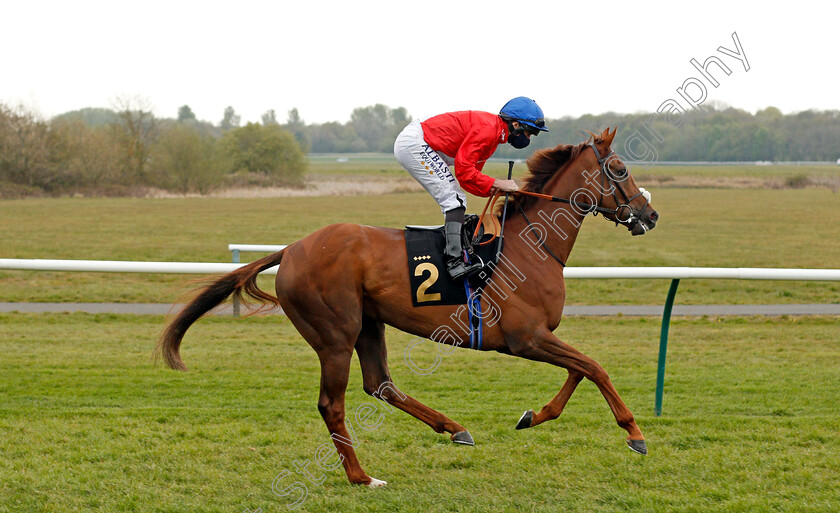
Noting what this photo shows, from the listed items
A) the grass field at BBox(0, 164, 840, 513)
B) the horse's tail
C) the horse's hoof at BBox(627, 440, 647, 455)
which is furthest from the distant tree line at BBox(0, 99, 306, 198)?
the horse's hoof at BBox(627, 440, 647, 455)

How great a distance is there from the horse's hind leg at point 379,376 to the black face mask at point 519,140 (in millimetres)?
1190

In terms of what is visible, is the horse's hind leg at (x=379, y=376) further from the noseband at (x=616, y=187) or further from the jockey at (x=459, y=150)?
the noseband at (x=616, y=187)

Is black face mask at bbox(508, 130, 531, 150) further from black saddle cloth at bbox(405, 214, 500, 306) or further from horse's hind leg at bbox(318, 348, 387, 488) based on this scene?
horse's hind leg at bbox(318, 348, 387, 488)

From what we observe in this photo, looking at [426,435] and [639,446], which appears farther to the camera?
[426,435]

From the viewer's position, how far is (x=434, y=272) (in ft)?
13.0

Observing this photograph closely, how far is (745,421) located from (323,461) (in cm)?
257

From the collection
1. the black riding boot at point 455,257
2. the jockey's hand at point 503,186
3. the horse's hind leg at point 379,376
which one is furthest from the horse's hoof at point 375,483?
the jockey's hand at point 503,186

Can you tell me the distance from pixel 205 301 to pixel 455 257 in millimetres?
1424

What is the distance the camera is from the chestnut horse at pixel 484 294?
3900 millimetres

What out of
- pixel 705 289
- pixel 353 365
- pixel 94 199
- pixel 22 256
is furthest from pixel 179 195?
pixel 353 365

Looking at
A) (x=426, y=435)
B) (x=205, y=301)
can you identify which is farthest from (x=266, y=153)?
(x=426, y=435)

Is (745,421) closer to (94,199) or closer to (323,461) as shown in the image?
(323,461)

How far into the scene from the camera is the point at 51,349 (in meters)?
7.25

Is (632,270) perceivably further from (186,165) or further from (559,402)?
(186,165)
